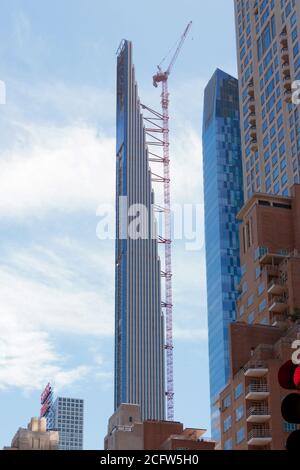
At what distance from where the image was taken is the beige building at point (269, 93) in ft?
514

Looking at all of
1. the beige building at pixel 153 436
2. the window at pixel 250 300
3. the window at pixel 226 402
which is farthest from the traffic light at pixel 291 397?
the beige building at pixel 153 436

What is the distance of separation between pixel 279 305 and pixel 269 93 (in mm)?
54980

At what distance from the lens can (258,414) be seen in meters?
106

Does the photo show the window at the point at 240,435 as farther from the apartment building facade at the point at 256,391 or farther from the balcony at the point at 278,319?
the balcony at the point at 278,319

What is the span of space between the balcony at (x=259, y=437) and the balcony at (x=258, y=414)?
114 cm

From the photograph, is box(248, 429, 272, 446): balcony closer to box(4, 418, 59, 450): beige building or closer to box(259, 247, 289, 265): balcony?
box(259, 247, 289, 265): balcony

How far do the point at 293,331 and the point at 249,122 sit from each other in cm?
6664

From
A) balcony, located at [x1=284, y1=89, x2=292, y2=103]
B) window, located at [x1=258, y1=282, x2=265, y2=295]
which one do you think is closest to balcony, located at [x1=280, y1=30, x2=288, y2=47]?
balcony, located at [x1=284, y1=89, x2=292, y2=103]

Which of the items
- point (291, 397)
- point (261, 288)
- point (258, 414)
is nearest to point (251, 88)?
point (261, 288)

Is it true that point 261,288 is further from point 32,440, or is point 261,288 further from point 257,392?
point 32,440

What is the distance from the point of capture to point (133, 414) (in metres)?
164

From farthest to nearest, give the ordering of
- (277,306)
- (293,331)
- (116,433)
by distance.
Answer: (116,433)
(277,306)
(293,331)
